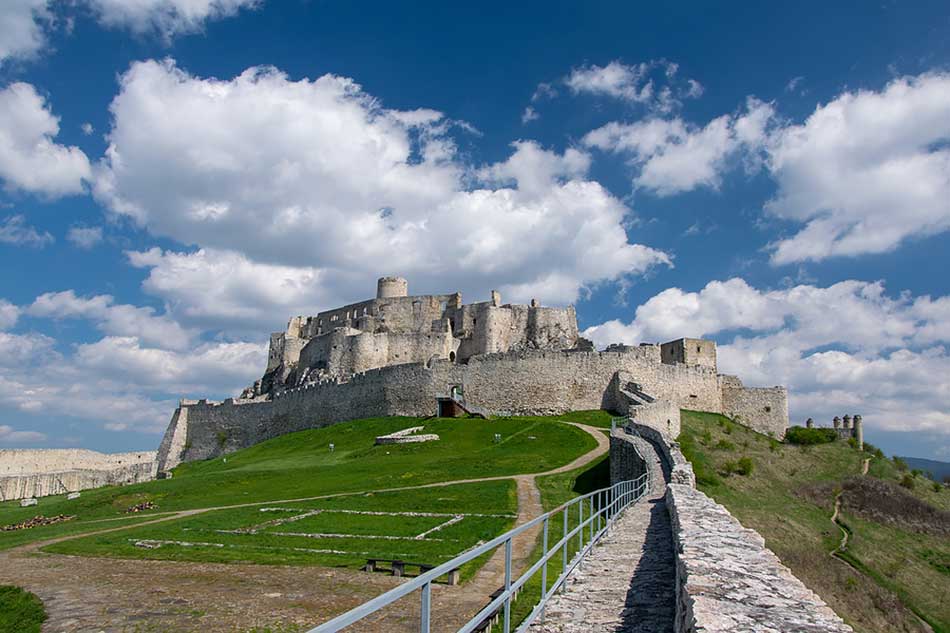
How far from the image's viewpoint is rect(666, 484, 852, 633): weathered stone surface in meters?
5.16

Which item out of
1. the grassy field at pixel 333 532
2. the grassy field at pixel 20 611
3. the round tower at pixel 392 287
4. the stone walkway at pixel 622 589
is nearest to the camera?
the stone walkway at pixel 622 589

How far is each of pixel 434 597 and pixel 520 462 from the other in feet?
67.1

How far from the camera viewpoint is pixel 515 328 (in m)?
67.3

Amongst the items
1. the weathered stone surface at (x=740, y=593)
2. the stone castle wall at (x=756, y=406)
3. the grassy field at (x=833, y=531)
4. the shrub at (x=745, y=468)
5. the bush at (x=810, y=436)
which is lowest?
the grassy field at (x=833, y=531)

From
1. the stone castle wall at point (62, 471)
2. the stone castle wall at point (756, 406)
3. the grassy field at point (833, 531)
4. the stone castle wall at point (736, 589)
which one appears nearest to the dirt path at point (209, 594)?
the stone castle wall at point (736, 589)

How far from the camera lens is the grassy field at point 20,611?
1185cm

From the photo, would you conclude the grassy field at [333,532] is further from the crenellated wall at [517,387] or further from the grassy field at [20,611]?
the crenellated wall at [517,387]

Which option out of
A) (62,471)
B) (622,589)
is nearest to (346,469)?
(622,589)

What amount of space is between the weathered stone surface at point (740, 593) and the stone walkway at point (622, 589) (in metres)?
0.91

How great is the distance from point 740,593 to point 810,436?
48696 millimetres

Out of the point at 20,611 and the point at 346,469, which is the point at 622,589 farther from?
the point at 346,469

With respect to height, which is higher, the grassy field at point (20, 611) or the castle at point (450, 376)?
the castle at point (450, 376)

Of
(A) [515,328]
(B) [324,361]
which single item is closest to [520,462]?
(A) [515,328]

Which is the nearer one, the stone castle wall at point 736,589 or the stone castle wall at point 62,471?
the stone castle wall at point 736,589
